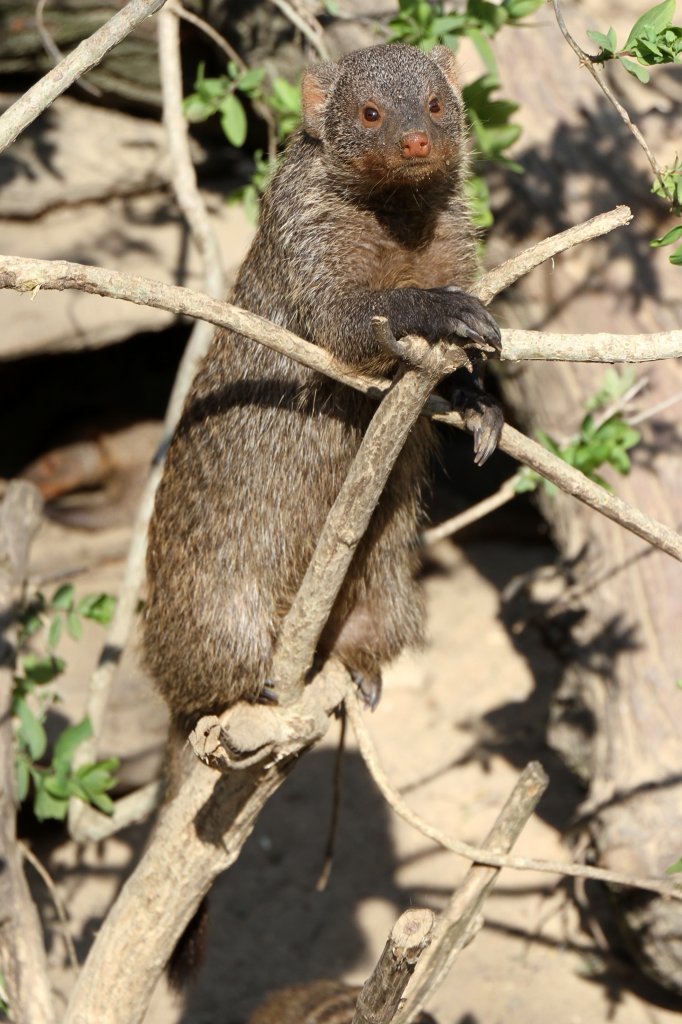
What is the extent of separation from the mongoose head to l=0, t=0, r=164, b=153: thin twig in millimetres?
555

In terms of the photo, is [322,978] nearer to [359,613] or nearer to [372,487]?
[359,613]

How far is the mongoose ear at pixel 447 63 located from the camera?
9.07 ft

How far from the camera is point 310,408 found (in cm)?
266

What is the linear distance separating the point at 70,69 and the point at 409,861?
3029mm

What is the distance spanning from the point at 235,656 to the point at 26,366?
295cm

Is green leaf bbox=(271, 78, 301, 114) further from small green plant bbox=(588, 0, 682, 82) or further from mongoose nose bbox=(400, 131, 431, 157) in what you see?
small green plant bbox=(588, 0, 682, 82)

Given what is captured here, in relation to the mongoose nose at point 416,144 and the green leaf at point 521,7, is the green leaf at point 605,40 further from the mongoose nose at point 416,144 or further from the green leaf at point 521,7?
the green leaf at point 521,7

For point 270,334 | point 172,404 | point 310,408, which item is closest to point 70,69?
point 270,334

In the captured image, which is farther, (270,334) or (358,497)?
(358,497)

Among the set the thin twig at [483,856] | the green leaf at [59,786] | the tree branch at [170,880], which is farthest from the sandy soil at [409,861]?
the thin twig at [483,856]

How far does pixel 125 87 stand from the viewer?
4918 mm

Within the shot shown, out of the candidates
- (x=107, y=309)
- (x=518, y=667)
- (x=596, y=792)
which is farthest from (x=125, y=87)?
(x=596, y=792)

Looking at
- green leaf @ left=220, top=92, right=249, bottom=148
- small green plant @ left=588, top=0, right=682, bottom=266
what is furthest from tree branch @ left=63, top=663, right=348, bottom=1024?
green leaf @ left=220, top=92, right=249, bottom=148

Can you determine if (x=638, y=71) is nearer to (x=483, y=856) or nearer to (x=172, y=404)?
(x=483, y=856)
